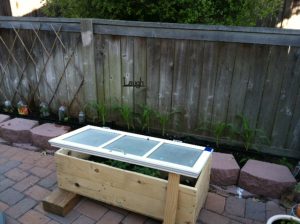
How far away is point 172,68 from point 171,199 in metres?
1.64

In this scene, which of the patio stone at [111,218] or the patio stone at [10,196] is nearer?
the patio stone at [111,218]

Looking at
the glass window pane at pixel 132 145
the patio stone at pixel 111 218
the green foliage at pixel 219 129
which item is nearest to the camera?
the glass window pane at pixel 132 145

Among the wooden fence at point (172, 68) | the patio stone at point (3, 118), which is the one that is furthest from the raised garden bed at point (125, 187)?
the patio stone at point (3, 118)

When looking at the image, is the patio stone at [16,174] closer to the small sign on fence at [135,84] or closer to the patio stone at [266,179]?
the small sign on fence at [135,84]

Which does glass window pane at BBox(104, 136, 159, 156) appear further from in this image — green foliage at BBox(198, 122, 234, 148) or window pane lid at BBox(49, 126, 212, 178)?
green foliage at BBox(198, 122, 234, 148)

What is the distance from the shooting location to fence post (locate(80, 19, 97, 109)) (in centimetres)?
330

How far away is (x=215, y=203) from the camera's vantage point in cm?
252

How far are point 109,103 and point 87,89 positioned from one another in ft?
1.18

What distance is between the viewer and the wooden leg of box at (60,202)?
2.28m

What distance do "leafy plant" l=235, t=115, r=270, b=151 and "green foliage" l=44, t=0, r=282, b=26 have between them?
4.60ft

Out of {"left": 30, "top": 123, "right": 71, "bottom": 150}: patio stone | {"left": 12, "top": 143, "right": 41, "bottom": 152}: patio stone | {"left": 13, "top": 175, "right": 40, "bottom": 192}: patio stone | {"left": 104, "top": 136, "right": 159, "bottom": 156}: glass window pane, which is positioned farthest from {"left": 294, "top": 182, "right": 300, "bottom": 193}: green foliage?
{"left": 12, "top": 143, "right": 41, "bottom": 152}: patio stone

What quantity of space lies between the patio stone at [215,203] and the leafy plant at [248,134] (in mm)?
784

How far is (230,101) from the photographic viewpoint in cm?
304

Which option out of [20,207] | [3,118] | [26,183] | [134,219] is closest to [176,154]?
[134,219]
